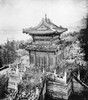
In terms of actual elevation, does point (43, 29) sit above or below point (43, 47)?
above

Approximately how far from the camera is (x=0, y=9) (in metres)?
5.70

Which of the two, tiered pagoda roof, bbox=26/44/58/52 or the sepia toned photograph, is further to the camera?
tiered pagoda roof, bbox=26/44/58/52

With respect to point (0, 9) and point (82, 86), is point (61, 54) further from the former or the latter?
point (0, 9)

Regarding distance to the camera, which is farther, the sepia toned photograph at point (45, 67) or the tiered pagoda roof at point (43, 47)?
the tiered pagoda roof at point (43, 47)

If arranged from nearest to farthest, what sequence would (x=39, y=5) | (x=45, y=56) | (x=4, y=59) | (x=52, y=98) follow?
(x=39, y=5) → (x=52, y=98) → (x=45, y=56) → (x=4, y=59)

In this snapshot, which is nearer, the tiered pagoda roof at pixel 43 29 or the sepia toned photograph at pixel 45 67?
the sepia toned photograph at pixel 45 67

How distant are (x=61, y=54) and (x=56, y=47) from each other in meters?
1.08

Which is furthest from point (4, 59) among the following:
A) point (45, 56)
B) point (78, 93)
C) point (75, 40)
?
point (78, 93)

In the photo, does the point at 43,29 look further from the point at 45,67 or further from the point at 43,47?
the point at 45,67

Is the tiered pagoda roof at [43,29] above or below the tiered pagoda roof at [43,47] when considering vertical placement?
above

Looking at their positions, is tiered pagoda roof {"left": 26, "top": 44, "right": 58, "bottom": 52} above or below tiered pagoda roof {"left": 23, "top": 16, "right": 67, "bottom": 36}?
below

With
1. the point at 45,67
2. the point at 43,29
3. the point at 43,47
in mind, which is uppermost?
the point at 43,29

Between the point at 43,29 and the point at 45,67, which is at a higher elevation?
the point at 43,29

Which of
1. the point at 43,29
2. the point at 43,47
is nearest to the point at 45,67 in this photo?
the point at 43,47
